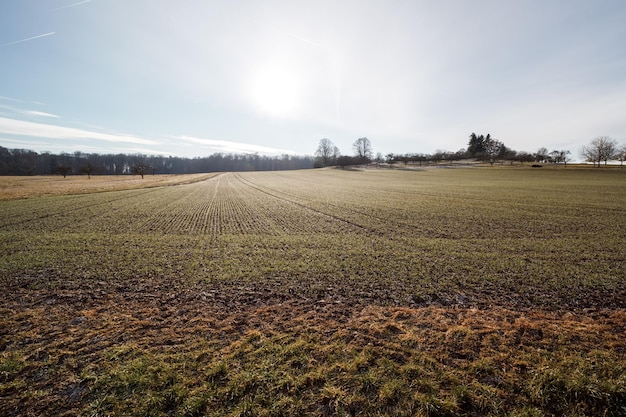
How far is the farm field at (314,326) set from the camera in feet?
13.5

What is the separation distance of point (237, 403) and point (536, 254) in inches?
516

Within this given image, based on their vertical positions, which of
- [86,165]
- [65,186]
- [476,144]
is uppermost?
[476,144]

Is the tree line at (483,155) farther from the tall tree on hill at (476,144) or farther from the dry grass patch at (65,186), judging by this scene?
the dry grass patch at (65,186)

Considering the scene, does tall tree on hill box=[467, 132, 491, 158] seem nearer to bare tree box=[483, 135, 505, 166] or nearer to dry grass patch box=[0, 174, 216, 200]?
bare tree box=[483, 135, 505, 166]

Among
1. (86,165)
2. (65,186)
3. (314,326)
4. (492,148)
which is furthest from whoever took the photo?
(492,148)

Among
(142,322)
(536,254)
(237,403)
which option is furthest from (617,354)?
(142,322)

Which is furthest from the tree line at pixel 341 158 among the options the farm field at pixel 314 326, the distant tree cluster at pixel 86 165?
the farm field at pixel 314 326

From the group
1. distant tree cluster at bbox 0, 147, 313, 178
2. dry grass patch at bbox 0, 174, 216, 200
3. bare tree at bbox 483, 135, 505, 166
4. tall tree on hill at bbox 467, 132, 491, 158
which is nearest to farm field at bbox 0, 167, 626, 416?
dry grass patch at bbox 0, 174, 216, 200

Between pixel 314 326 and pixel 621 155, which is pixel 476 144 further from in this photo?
pixel 314 326

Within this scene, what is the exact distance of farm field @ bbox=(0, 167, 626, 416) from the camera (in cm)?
411

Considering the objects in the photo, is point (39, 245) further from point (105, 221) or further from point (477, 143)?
point (477, 143)

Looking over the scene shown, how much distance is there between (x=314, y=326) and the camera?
6109mm

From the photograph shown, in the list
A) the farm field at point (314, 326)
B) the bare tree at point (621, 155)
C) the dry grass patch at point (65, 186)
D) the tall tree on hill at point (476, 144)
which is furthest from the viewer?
the tall tree on hill at point (476, 144)

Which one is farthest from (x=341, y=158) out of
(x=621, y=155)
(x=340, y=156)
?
(x=621, y=155)
